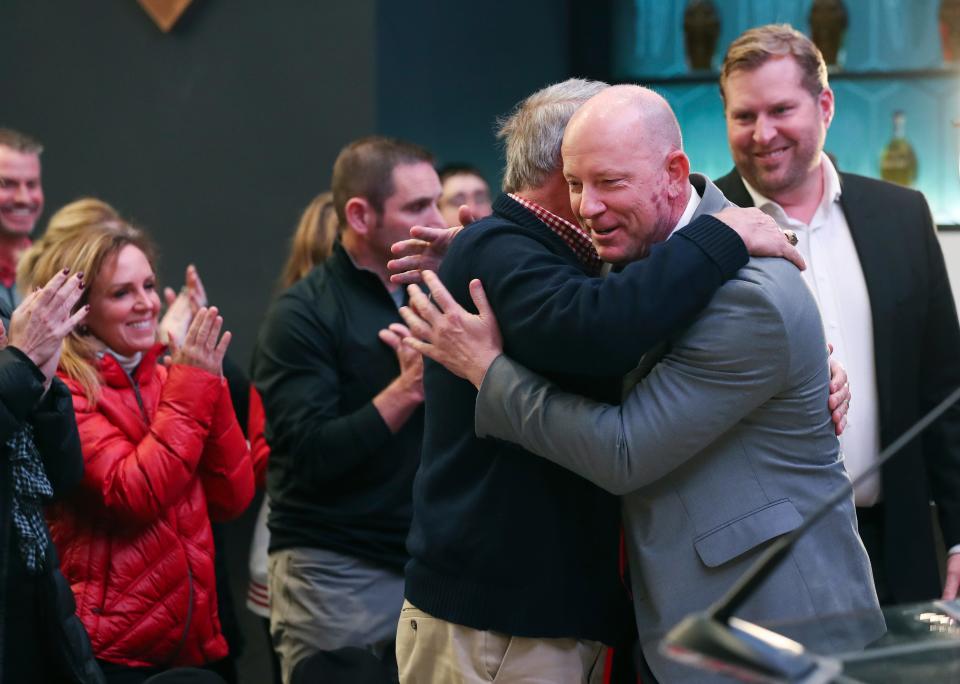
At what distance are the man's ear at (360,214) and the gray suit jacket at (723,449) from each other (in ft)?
4.41

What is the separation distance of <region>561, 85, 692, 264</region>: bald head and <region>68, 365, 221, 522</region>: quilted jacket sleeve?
1.24 m

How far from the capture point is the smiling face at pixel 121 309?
9.87 ft

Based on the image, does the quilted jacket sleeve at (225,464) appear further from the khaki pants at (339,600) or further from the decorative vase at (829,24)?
the decorative vase at (829,24)

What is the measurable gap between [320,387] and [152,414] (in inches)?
14.7

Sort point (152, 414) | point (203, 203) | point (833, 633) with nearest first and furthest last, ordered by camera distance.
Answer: point (833, 633) < point (152, 414) < point (203, 203)

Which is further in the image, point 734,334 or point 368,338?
point 368,338

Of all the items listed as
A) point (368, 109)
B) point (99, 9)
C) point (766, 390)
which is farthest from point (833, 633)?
point (99, 9)

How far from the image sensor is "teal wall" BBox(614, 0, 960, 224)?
5.06 m

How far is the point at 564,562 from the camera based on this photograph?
2066 mm

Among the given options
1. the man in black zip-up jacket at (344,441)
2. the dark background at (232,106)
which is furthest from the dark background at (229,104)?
the man in black zip-up jacket at (344,441)

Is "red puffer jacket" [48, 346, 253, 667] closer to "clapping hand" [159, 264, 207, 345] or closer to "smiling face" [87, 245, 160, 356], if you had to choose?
"smiling face" [87, 245, 160, 356]

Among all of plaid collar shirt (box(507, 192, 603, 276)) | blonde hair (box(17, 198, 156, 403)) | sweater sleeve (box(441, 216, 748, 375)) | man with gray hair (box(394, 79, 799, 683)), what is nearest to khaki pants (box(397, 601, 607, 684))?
man with gray hair (box(394, 79, 799, 683))

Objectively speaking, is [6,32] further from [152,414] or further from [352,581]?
[352,581]

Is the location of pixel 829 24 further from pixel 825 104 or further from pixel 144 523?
pixel 144 523
